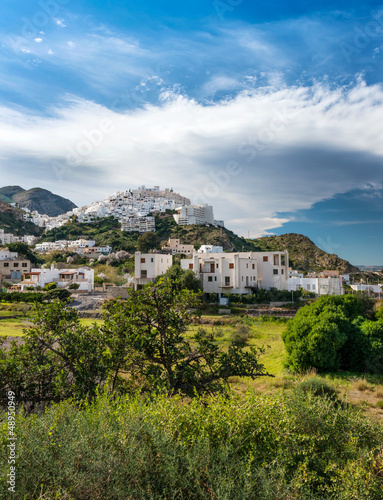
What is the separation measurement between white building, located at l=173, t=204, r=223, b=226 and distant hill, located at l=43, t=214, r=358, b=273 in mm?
2858

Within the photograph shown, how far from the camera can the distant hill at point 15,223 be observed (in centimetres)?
10681

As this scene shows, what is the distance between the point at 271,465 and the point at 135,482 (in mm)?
1487

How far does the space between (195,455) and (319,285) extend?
142 ft

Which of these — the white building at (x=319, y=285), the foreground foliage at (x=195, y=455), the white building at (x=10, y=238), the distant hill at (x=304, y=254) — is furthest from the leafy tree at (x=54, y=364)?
the white building at (x=10, y=238)

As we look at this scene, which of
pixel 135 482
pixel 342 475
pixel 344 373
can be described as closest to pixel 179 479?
pixel 135 482

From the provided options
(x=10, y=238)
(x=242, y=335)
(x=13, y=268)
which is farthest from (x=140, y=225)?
(x=242, y=335)

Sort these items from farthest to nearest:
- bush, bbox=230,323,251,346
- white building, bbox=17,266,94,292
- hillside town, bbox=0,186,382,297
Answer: white building, bbox=17,266,94,292
hillside town, bbox=0,186,382,297
bush, bbox=230,323,251,346

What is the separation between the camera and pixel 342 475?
3643 mm

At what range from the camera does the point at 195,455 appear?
3572 millimetres

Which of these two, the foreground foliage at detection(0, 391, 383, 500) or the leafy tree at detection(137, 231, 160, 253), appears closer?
the foreground foliage at detection(0, 391, 383, 500)

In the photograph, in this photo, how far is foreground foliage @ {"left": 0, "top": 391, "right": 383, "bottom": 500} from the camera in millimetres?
3238

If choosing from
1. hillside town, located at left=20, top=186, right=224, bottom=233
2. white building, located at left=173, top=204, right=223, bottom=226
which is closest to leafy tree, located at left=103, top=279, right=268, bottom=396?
hillside town, located at left=20, top=186, right=224, bottom=233

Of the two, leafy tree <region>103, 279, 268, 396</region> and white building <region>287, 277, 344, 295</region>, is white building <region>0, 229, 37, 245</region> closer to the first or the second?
white building <region>287, 277, 344, 295</region>

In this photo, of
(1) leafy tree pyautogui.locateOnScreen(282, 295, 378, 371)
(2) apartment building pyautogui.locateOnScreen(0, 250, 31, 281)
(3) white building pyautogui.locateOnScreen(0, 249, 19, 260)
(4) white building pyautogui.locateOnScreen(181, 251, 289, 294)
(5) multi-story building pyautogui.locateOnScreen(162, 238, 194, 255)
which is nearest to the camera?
(1) leafy tree pyautogui.locateOnScreen(282, 295, 378, 371)
